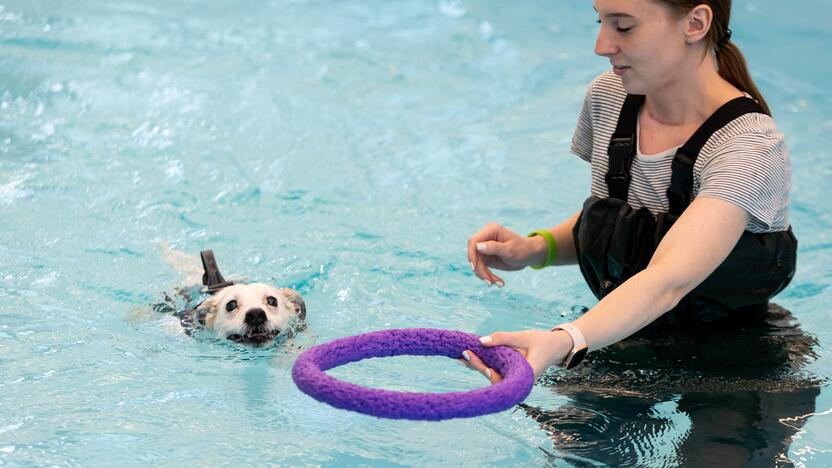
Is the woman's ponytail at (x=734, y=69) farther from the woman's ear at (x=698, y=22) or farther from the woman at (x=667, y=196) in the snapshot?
the woman's ear at (x=698, y=22)

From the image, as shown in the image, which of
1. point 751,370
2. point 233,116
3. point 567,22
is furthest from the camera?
point 567,22

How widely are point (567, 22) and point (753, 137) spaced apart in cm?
634

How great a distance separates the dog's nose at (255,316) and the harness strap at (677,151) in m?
1.38

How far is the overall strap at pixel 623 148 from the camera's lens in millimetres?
2822

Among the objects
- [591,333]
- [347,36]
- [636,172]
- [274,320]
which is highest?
Result: [347,36]

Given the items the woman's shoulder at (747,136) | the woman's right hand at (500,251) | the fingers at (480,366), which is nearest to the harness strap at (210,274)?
the woman's right hand at (500,251)

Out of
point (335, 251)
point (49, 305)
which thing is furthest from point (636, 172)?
point (49, 305)

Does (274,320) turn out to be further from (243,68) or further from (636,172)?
(243,68)

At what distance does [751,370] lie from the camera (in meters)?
2.81

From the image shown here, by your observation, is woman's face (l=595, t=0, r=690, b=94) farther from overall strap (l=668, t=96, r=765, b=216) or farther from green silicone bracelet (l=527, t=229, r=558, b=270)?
green silicone bracelet (l=527, t=229, r=558, b=270)

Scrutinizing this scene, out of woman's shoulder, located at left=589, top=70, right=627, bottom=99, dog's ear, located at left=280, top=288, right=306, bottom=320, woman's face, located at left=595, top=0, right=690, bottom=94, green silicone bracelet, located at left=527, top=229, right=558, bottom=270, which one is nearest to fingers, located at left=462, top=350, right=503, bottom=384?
woman's face, located at left=595, top=0, right=690, bottom=94

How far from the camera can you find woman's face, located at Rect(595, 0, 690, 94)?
2428 mm

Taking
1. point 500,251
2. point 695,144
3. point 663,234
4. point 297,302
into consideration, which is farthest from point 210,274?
point 695,144

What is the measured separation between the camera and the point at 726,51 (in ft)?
8.90
